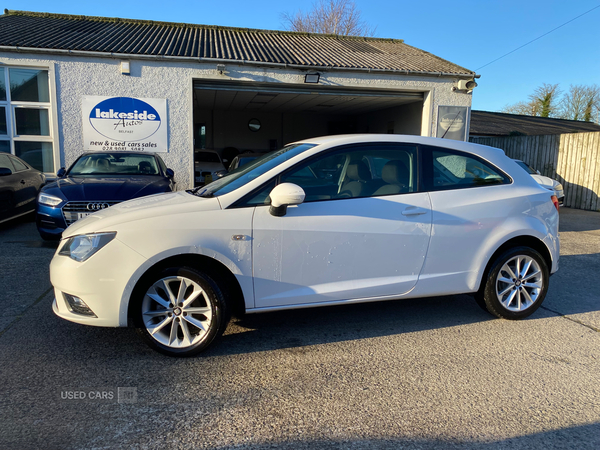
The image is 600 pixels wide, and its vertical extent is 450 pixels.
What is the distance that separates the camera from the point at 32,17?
14383 millimetres

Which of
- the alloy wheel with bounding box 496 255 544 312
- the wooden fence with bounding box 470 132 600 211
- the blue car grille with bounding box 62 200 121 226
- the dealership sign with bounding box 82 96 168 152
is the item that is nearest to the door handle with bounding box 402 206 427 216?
the alloy wheel with bounding box 496 255 544 312

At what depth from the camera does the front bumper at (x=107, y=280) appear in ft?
10.6

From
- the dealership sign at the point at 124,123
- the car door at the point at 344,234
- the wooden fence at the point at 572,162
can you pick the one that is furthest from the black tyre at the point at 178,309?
the wooden fence at the point at 572,162

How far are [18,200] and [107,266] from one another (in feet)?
22.3

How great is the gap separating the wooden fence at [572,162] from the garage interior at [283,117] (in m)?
4.59

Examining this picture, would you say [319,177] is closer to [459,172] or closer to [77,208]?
[459,172]

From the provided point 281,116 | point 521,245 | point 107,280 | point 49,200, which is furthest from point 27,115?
point 281,116

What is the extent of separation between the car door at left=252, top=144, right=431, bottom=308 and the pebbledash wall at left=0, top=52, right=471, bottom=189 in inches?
326

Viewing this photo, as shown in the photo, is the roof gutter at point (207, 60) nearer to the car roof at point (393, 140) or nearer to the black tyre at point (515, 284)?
the car roof at point (393, 140)

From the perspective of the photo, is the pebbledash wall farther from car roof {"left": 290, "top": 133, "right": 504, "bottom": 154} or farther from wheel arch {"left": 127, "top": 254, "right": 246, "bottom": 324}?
wheel arch {"left": 127, "top": 254, "right": 246, "bottom": 324}

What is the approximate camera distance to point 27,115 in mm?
10984

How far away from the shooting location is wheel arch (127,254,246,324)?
3.32 metres

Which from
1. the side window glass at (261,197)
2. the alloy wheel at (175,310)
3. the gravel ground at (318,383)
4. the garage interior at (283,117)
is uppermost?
the garage interior at (283,117)

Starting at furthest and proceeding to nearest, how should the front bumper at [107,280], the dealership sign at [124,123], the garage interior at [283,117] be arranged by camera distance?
1. the garage interior at [283,117]
2. the dealership sign at [124,123]
3. the front bumper at [107,280]
